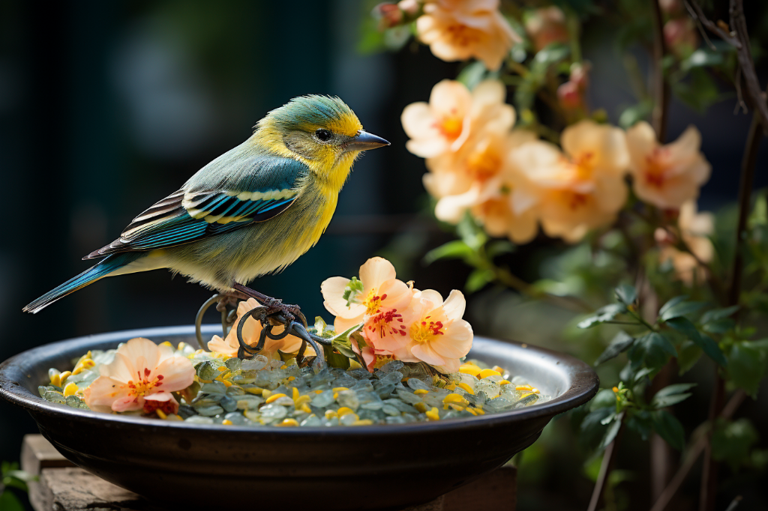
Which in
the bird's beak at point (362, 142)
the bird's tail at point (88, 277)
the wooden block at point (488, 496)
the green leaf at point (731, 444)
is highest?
the bird's beak at point (362, 142)

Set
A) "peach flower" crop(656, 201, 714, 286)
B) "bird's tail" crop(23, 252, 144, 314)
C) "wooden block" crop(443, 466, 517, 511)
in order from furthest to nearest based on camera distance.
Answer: "peach flower" crop(656, 201, 714, 286)
"bird's tail" crop(23, 252, 144, 314)
"wooden block" crop(443, 466, 517, 511)

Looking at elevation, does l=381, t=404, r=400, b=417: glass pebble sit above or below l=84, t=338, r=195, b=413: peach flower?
below

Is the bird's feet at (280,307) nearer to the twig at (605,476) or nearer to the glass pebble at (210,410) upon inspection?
the glass pebble at (210,410)

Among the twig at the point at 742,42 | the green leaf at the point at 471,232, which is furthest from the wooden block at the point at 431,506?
the twig at the point at 742,42

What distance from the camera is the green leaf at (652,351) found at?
146 cm

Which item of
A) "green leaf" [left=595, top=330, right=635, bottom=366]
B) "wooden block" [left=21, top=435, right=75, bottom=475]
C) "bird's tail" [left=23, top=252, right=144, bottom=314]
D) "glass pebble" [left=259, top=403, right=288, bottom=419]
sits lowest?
"wooden block" [left=21, top=435, right=75, bottom=475]

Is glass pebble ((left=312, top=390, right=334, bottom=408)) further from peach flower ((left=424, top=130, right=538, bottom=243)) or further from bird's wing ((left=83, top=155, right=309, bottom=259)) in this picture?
peach flower ((left=424, top=130, right=538, bottom=243))

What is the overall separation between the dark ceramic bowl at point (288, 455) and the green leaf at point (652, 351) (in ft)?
0.56

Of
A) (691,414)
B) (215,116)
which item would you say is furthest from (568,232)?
(215,116)

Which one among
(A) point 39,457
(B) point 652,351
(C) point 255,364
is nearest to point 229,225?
(C) point 255,364

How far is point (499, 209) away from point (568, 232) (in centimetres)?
21

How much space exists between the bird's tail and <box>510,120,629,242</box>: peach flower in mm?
1106

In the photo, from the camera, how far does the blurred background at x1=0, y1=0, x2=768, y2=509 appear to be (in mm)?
4617

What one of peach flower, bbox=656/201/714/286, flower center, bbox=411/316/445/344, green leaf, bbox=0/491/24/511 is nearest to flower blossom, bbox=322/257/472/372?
flower center, bbox=411/316/445/344
